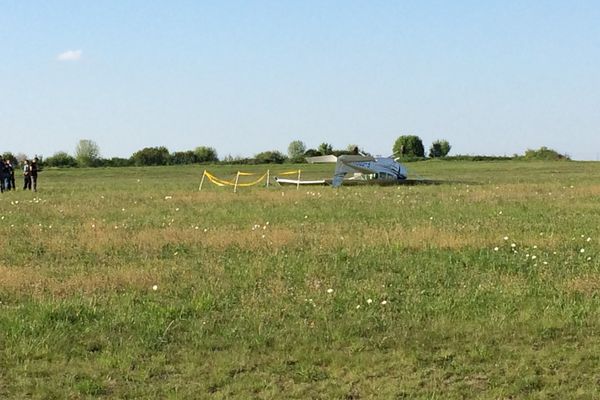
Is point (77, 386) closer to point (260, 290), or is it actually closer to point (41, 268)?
point (260, 290)

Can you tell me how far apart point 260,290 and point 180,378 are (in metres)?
3.02

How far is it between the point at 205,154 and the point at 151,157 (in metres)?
12.0

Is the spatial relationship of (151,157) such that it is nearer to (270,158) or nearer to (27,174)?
(270,158)

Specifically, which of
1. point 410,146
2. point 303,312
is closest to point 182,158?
point 410,146

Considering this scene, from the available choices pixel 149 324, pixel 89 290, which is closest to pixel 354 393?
pixel 149 324

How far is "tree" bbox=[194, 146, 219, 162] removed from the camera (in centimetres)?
10425

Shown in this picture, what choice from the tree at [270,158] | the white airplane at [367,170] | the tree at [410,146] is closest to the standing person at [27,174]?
the white airplane at [367,170]

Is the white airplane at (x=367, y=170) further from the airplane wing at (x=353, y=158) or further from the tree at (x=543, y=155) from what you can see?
the tree at (x=543, y=155)

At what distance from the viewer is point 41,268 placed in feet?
34.5

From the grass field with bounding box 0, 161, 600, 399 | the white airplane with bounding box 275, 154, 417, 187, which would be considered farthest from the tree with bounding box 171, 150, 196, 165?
the grass field with bounding box 0, 161, 600, 399

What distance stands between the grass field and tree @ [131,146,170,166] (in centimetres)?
8332

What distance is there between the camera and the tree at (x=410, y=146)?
123062 millimetres

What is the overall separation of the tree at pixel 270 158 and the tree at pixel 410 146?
105 ft

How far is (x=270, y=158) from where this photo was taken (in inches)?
3782
